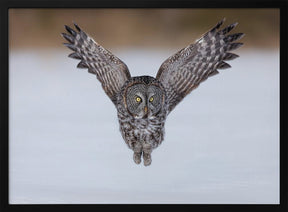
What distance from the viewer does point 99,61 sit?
2230 millimetres

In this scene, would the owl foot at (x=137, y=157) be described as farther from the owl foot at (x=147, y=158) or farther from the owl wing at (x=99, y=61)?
the owl wing at (x=99, y=61)

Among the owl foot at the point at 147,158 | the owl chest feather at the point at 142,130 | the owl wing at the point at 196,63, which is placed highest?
the owl wing at the point at 196,63

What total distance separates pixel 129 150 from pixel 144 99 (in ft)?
0.86

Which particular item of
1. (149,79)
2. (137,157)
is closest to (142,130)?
(137,157)

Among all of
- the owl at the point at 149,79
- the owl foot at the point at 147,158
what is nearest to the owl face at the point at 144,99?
the owl at the point at 149,79

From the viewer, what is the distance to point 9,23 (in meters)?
2.12

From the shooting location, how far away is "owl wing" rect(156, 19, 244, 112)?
2.17m

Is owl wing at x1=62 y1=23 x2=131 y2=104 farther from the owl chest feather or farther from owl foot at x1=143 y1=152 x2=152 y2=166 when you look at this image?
owl foot at x1=143 y1=152 x2=152 y2=166

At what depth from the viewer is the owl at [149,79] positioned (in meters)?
2.17

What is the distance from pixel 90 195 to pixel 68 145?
26 cm

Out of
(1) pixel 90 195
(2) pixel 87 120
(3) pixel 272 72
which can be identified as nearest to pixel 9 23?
(2) pixel 87 120

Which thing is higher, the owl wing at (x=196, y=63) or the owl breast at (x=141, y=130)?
the owl wing at (x=196, y=63)

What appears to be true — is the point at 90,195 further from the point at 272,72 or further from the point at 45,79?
the point at 272,72

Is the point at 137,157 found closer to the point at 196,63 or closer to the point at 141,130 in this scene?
the point at 141,130
